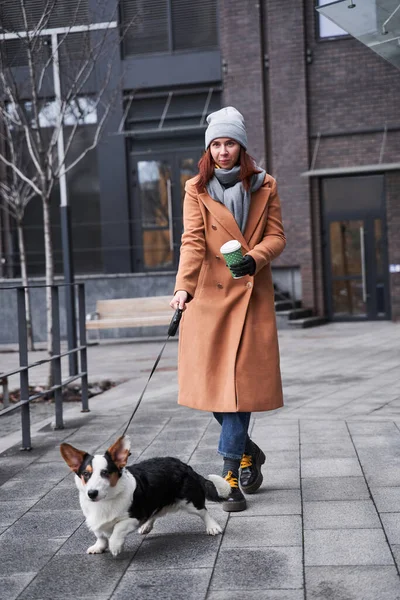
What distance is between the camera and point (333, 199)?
20.5 metres

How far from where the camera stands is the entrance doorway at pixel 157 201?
21109 millimetres

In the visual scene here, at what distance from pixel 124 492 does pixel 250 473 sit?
4.38 ft

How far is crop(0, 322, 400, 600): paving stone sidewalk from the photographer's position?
364 centimetres

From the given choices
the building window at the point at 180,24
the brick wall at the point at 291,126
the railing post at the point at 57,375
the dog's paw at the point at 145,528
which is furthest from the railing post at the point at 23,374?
the building window at the point at 180,24

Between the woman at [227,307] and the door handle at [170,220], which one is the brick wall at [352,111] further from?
the woman at [227,307]

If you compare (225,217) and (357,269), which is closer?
(225,217)

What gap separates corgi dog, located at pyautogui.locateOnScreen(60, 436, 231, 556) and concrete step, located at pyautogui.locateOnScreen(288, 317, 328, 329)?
47.5 feet

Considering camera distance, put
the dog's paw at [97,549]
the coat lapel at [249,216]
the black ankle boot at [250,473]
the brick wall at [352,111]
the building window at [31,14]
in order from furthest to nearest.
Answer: the brick wall at [352,111] → the building window at [31,14] → the black ankle boot at [250,473] → the coat lapel at [249,216] → the dog's paw at [97,549]

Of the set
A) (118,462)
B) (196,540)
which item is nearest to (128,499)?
(118,462)

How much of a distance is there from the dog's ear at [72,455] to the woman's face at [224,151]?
1781 millimetres

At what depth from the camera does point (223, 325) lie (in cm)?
480

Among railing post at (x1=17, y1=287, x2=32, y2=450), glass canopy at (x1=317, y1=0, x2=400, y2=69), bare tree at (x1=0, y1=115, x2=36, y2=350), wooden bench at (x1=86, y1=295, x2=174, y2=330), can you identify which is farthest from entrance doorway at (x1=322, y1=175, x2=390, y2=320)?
railing post at (x1=17, y1=287, x2=32, y2=450)

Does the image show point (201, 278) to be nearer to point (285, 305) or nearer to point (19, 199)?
point (19, 199)

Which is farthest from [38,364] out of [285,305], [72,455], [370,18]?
[285,305]
